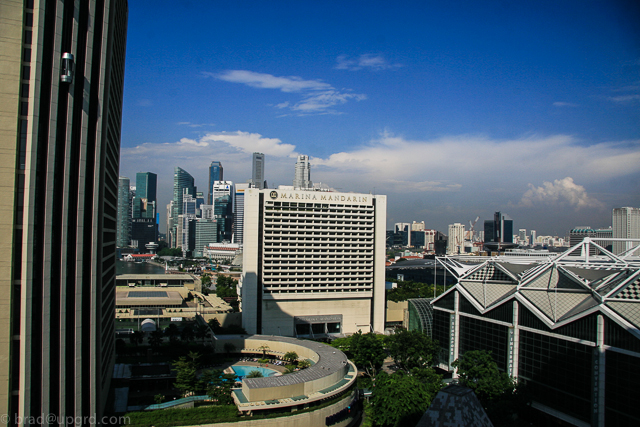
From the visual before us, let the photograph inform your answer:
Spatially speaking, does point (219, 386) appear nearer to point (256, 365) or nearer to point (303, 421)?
point (303, 421)

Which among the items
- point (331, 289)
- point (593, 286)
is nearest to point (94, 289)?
point (593, 286)

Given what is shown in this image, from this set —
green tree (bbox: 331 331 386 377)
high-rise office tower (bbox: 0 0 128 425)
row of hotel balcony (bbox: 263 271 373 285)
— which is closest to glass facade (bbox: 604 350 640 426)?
green tree (bbox: 331 331 386 377)

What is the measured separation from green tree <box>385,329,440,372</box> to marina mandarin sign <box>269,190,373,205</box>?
32928mm

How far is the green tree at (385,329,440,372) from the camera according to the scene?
65.8 m

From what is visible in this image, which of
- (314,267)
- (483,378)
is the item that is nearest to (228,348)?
(314,267)

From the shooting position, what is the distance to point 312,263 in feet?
296

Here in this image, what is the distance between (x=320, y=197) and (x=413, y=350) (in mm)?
36725

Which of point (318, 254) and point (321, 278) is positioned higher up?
point (318, 254)

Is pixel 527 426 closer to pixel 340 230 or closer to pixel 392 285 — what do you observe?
pixel 340 230

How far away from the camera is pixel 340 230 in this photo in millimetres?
92188

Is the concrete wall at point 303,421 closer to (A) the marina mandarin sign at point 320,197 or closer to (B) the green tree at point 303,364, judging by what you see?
(B) the green tree at point 303,364

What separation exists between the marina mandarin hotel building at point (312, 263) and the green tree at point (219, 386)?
31.1 meters

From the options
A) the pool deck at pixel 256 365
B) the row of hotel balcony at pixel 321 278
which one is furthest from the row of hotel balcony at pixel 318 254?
the pool deck at pixel 256 365

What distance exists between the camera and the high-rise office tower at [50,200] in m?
28.6
